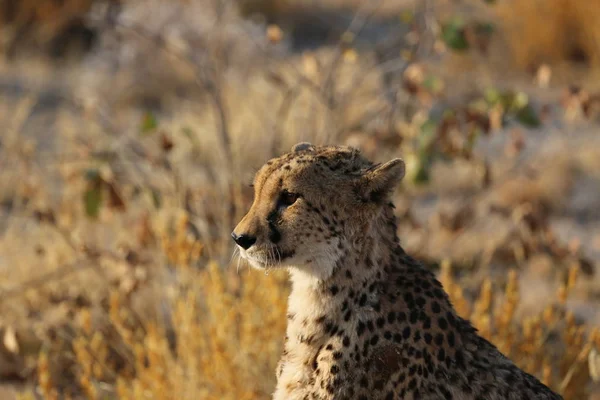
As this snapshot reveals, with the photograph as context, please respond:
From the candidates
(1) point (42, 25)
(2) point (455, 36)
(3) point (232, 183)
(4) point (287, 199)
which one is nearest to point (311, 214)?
(4) point (287, 199)

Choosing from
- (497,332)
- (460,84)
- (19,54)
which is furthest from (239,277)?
(19,54)

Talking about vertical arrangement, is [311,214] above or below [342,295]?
above

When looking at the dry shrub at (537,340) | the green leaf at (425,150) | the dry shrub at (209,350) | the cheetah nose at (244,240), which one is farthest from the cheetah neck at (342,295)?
the green leaf at (425,150)

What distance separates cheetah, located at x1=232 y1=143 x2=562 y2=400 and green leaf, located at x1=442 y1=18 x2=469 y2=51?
60.3 inches

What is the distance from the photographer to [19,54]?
10617 mm

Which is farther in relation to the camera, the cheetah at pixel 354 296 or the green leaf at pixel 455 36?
the green leaf at pixel 455 36

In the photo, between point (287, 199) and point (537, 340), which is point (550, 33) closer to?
point (537, 340)

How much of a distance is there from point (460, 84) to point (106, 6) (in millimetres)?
5341

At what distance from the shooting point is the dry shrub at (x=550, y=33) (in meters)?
9.31

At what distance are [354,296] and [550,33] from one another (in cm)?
767

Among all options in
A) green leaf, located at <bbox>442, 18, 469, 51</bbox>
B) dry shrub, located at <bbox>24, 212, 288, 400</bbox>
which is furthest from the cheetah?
green leaf, located at <bbox>442, 18, 469, 51</bbox>

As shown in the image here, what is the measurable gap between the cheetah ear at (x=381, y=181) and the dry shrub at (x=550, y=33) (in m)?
7.26

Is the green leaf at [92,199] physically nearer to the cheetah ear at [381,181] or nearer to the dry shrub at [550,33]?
the cheetah ear at [381,181]

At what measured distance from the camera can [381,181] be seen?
2.33m
